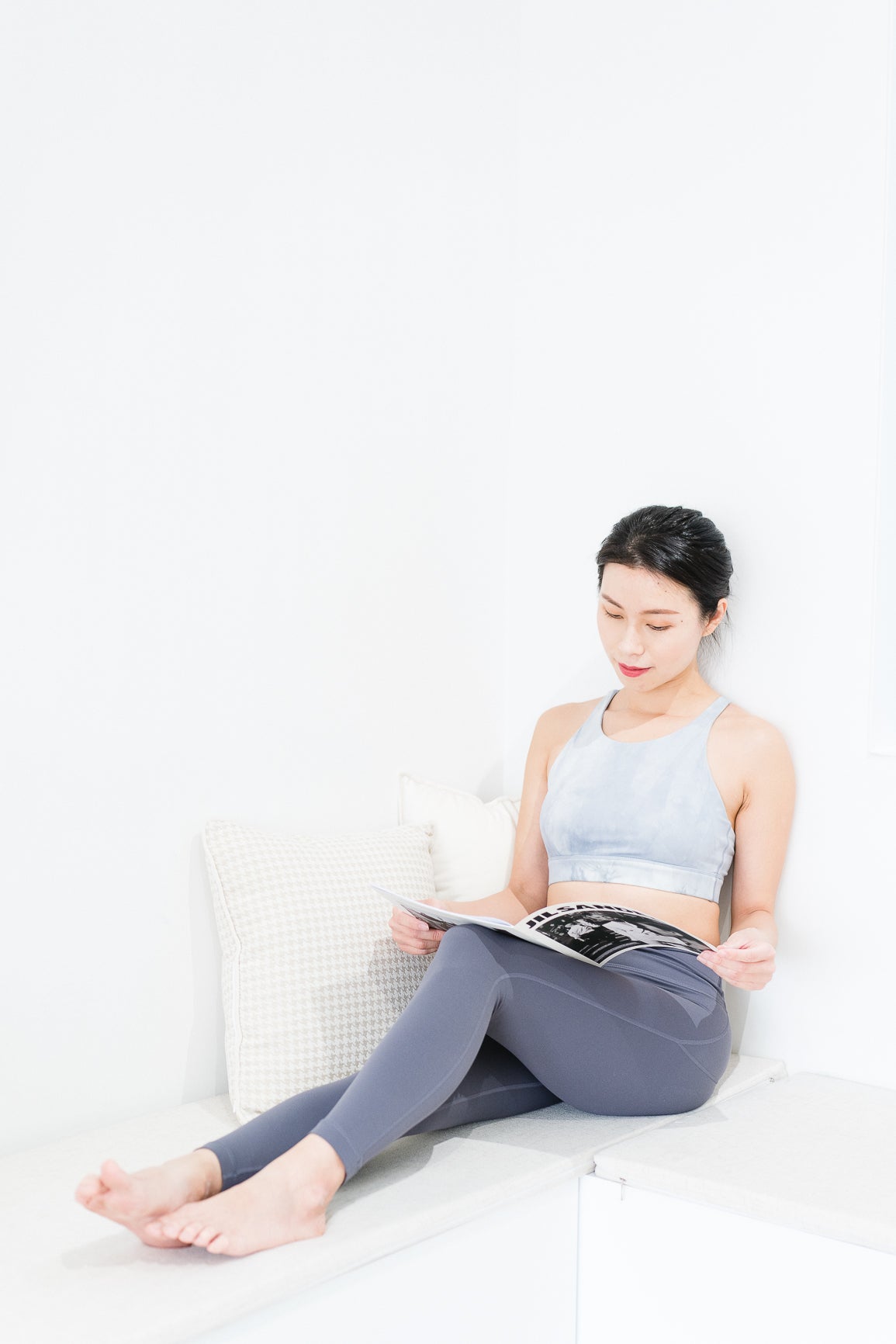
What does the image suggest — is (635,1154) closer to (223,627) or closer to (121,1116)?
(121,1116)

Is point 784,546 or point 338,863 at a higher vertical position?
point 784,546

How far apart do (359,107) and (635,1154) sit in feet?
5.97

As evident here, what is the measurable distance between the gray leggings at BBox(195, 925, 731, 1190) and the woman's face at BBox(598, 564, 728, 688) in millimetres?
482

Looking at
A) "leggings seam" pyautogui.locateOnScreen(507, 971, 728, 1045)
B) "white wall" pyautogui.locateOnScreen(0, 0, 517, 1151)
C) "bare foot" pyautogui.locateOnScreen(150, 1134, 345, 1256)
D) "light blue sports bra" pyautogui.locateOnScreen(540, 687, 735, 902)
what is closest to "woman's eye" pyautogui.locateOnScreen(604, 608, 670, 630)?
"light blue sports bra" pyautogui.locateOnScreen(540, 687, 735, 902)

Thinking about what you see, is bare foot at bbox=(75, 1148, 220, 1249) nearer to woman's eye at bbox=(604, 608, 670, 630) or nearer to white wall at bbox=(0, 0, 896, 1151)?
white wall at bbox=(0, 0, 896, 1151)

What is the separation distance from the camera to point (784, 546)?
208cm

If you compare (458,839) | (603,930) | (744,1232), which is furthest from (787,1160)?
(458,839)

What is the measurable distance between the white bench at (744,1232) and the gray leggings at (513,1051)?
101mm

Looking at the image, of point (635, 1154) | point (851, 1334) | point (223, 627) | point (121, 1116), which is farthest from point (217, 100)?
point (851, 1334)

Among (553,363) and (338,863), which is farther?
(553,363)

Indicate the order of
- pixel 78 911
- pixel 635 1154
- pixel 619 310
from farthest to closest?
pixel 619 310 → pixel 78 911 → pixel 635 1154

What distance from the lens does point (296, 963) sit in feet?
5.90

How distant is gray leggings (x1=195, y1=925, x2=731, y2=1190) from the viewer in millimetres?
1437

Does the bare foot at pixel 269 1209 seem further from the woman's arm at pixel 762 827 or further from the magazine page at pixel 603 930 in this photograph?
the woman's arm at pixel 762 827
